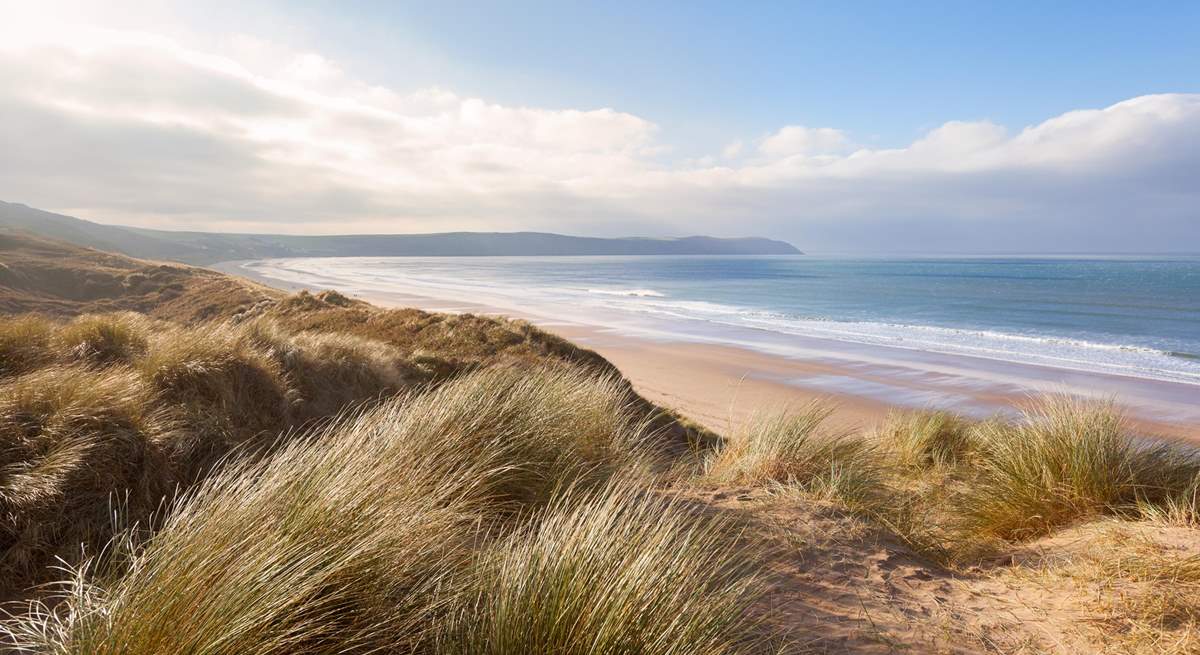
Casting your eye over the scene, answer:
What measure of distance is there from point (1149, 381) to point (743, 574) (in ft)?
76.1

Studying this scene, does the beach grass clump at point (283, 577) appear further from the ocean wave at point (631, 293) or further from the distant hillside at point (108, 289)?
the ocean wave at point (631, 293)

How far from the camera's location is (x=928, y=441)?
8.45 m

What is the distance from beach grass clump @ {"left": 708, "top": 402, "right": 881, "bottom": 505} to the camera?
487 centimetres

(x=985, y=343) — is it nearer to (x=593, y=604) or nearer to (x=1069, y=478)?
(x=1069, y=478)

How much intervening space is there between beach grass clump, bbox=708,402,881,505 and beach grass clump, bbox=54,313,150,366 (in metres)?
6.03

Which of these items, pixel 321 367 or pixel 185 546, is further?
pixel 321 367

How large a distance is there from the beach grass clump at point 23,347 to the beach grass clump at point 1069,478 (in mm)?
7778

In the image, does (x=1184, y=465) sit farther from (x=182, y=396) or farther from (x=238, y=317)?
(x=238, y=317)

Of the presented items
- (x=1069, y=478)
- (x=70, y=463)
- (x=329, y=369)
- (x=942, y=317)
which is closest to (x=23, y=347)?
(x=70, y=463)

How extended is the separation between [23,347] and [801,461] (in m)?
7.02

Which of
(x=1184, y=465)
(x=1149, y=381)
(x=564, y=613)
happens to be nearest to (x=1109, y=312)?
(x=1149, y=381)

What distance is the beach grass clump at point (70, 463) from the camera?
318cm

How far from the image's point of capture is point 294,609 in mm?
2043

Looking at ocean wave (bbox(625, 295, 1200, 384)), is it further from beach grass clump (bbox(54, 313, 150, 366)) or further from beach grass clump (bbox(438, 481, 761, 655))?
beach grass clump (bbox(54, 313, 150, 366))
